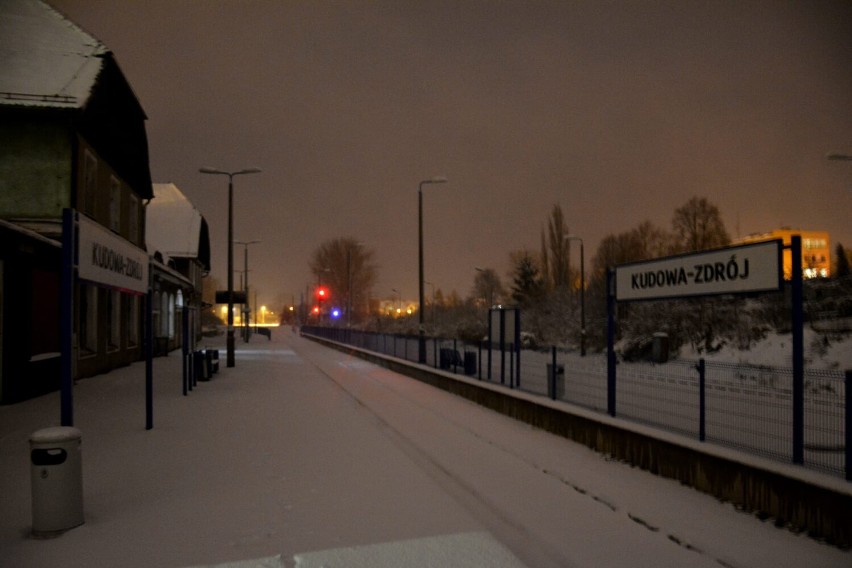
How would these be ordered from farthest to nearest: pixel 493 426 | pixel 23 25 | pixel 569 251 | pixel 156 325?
pixel 569 251 → pixel 156 325 → pixel 23 25 → pixel 493 426

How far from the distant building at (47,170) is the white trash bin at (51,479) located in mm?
7092

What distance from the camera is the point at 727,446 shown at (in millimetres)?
6914

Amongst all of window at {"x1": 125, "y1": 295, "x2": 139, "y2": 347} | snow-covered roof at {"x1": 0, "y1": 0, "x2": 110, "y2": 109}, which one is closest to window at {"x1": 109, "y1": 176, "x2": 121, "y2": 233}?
window at {"x1": 125, "y1": 295, "x2": 139, "y2": 347}

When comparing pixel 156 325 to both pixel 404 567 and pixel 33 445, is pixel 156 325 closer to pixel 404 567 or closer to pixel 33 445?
pixel 33 445

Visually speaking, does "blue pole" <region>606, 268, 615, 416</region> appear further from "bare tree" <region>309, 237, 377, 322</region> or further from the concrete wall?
"bare tree" <region>309, 237, 377, 322</region>

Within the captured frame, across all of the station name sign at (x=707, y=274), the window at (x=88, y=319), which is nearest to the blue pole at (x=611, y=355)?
the station name sign at (x=707, y=274)

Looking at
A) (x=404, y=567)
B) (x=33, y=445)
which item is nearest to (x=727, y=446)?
(x=404, y=567)

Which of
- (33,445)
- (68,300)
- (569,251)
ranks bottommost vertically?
Answer: (33,445)

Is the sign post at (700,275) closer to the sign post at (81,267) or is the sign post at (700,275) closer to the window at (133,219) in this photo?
the sign post at (81,267)

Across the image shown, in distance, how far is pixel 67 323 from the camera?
20.7 ft

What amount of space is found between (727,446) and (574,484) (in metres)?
1.66

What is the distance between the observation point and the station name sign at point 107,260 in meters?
6.88

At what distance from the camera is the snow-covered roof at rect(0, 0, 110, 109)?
637 inches

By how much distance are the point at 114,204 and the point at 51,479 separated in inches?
723
